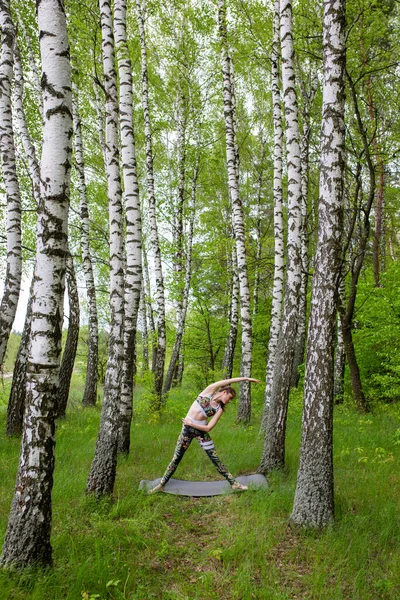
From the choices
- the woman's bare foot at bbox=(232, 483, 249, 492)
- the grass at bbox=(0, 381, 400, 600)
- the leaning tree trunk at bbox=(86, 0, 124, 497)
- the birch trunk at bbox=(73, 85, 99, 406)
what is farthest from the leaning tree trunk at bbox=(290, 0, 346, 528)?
the birch trunk at bbox=(73, 85, 99, 406)

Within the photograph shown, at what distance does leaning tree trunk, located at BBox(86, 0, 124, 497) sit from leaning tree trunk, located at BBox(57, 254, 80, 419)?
3913mm

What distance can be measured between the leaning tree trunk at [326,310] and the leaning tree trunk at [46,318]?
2.64 metres

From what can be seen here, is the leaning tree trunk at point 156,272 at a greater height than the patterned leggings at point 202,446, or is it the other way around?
the leaning tree trunk at point 156,272

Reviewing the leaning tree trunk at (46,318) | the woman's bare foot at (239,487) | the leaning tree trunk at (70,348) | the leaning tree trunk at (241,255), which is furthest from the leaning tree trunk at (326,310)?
the leaning tree trunk at (70,348)

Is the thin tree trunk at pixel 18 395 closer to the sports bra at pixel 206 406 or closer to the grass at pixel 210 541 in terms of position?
the grass at pixel 210 541

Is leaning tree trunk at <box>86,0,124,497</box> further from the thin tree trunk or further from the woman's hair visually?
the thin tree trunk

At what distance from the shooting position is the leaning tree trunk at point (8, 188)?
6461 mm

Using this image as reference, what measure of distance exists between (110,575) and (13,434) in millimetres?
4813

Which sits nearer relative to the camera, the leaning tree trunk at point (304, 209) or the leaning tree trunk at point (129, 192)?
the leaning tree trunk at point (129, 192)

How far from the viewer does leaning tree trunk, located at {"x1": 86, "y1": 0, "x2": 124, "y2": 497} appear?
4.82m

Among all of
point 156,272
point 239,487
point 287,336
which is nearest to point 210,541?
point 239,487

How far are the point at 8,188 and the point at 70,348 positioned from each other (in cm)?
411

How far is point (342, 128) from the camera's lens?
421 centimetres

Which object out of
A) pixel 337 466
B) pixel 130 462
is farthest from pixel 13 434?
pixel 337 466
